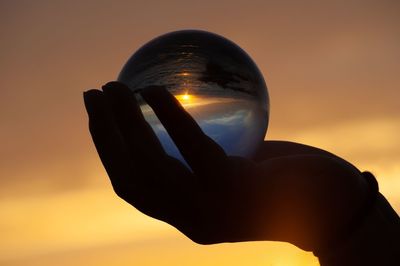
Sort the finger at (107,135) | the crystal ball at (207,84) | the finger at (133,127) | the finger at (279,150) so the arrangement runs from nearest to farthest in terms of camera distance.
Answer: the finger at (133,127), the finger at (107,135), the crystal ball at (207,84), the finger at (279,150)

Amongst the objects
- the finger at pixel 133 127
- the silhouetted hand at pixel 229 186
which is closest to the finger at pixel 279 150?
the silhouetted hand at pixel 229 186

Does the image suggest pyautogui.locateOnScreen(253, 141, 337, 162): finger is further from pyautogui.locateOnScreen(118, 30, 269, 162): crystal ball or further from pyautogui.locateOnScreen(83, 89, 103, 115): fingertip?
pyautogui.locateOnScreen(83, 89, 103, 115): fingertip

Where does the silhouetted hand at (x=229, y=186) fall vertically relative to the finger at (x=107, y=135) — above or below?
below

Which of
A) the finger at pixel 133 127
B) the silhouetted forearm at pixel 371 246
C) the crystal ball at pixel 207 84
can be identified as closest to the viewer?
the silhouetted forearm at pixel 371 246

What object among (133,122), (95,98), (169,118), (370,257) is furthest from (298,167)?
(95,98)

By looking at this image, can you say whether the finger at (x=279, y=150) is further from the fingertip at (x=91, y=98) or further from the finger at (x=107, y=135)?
the fingertip at (x=91, y=98)

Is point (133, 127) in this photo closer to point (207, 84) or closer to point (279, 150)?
point (207, 84)

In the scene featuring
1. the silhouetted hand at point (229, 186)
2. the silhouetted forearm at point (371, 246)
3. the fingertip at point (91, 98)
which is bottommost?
the silhouetted forearm at point (371, 246)

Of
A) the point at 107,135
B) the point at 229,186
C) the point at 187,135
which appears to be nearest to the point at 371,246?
the point at 229,186

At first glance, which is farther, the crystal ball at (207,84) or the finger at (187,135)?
the crystal ball at (207,84)
